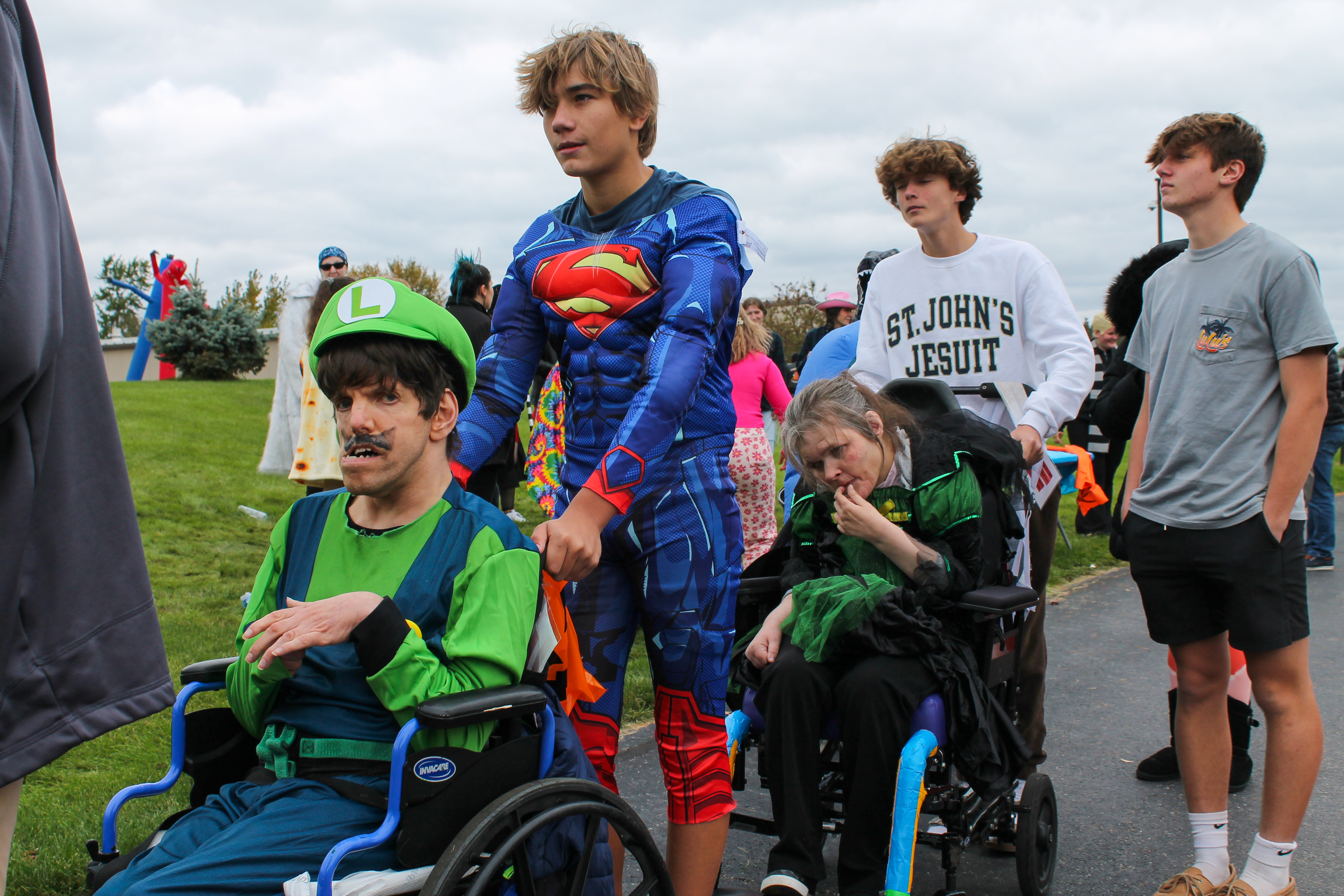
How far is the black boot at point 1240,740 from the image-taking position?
3900 mm

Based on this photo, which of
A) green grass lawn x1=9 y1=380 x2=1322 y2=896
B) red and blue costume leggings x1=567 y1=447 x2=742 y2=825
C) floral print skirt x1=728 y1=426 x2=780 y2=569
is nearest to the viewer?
red and blue costume leggings x1=567 y1=447 x2=742 y2=825

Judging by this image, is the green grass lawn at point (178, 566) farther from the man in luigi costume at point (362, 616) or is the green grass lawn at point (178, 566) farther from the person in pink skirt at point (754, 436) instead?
the person in pink skirt at point (754, 436)

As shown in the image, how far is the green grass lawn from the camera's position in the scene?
314cm

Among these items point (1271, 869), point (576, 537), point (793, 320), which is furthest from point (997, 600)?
point (793, 320)

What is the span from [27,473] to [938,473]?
7.75ft

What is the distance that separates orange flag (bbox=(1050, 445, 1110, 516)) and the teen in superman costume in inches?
213

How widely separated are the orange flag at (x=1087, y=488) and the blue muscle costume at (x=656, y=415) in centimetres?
539

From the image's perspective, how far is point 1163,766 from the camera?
4.07 meters

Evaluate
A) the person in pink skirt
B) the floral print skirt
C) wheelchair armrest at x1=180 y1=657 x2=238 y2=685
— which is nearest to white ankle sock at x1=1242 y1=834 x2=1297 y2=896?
wheelchair armrest at x1=180 y1=657 x2=238 y2=685

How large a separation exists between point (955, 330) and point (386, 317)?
223cm

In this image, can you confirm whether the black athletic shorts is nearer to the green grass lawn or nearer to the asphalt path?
the asphalt path

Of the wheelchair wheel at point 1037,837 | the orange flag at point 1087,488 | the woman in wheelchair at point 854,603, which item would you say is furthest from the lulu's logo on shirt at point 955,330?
the orange flag at point 1087,488

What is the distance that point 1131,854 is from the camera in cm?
340

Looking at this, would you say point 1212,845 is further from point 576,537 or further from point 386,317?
point 386,317
